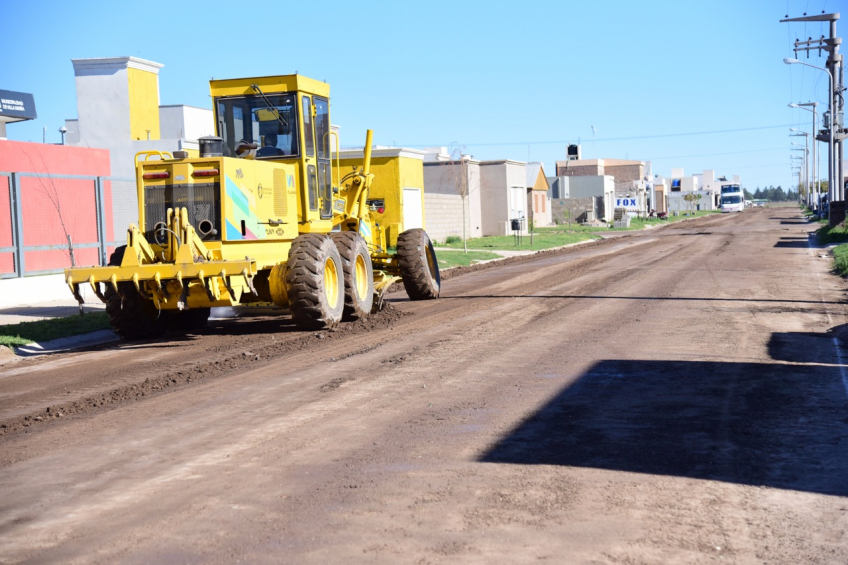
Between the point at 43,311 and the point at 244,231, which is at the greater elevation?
the point at 244,231

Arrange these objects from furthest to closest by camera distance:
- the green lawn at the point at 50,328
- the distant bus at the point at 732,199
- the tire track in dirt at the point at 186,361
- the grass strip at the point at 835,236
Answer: the distant bus at the point at 732,199
the grass strip at the point at 835,236
the green lawn at the point at 50,328
the tire track in dirt at the point at 186,361

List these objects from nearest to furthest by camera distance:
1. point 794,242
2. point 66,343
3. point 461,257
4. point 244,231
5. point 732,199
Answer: point 244,231 < point 66,343 < point 461,257 < point 794,242 < point 732,199

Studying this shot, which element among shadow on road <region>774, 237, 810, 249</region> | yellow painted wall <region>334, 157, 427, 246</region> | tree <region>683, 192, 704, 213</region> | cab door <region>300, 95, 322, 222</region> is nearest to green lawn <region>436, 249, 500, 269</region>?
yellow painted wall <region>334, 157, 427, 246</region>

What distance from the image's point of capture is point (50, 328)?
584 inches

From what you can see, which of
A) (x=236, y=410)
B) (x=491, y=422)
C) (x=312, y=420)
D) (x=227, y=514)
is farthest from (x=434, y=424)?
(x=227, y=514)

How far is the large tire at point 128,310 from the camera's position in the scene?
13508 mm

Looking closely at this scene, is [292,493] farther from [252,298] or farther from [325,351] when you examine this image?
[252,298]

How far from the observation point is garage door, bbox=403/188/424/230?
39656 mm

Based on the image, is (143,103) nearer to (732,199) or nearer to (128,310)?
(128,310)

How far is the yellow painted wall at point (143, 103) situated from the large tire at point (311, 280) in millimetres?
20798

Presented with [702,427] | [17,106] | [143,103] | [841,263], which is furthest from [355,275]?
[17,106]

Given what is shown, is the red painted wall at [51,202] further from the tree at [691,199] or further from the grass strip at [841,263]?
the tree at [691,199]

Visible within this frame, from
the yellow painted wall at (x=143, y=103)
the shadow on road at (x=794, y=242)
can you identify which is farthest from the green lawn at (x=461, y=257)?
the yellow painted wall at (x=143, y=103)

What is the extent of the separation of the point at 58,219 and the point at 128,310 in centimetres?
1389
